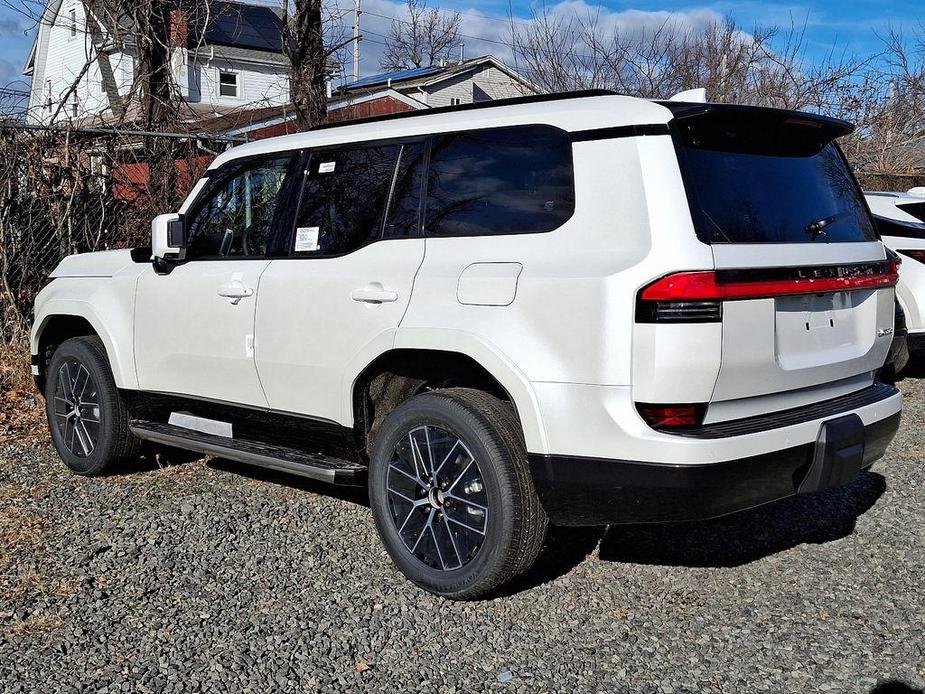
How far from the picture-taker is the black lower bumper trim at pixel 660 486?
11.0 feet

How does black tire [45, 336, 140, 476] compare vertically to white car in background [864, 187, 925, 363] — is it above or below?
below

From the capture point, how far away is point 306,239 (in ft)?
14.9

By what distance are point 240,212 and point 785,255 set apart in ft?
9.09

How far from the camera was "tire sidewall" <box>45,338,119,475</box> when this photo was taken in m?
5.49

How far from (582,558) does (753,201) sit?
178 centimetres

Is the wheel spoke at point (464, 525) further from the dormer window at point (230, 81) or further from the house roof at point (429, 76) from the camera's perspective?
the dormer window at point (230, 81)

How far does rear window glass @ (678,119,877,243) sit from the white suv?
12 mm

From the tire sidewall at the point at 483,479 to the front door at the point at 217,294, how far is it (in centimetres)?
89

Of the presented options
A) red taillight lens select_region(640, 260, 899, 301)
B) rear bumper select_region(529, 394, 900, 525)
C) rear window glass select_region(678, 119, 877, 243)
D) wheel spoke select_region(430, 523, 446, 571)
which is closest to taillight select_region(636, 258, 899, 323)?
red taillight lens select_region(640, 260, 899, 301)

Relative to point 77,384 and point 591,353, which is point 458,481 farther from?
point 77,384

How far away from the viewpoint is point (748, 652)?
352 centimetres

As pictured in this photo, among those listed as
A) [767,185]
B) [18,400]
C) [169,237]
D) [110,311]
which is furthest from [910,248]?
[18,400]

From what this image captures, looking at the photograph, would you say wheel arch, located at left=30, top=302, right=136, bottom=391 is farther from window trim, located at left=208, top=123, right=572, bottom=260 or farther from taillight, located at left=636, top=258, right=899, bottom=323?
taillight, located at left=636, top=258, right=899, bottom=323

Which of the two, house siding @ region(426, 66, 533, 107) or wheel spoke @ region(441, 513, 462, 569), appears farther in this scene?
house siding @ region(426, 66, 533, 107)
